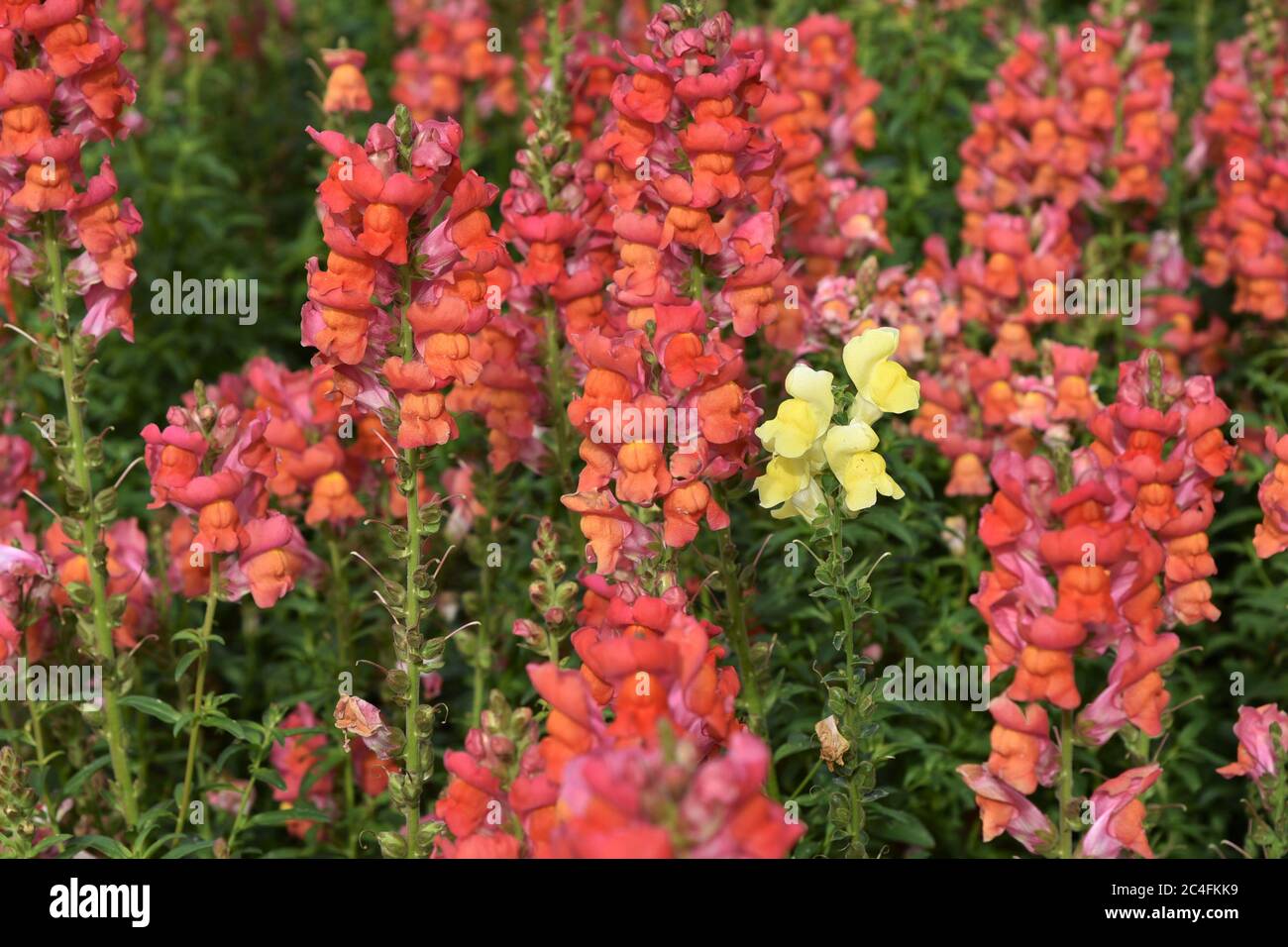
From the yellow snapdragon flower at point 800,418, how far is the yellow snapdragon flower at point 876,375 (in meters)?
0.09

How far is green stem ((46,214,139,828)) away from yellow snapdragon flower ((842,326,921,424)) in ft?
5.21

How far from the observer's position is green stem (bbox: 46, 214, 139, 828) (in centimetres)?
355

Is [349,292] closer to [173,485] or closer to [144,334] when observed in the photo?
[173,485]

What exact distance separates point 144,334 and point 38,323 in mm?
390

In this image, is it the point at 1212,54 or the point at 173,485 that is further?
the point at 1212,54

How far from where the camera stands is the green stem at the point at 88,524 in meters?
3.55

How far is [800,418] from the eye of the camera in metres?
3.17

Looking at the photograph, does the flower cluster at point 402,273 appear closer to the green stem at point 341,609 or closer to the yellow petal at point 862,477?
the yellow petal at point 862,477

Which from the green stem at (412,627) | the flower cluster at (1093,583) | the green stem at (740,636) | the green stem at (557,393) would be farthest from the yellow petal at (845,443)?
the green stem at (557,393)

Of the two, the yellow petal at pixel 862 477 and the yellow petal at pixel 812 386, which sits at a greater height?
the yellow petal at pixel 812 386

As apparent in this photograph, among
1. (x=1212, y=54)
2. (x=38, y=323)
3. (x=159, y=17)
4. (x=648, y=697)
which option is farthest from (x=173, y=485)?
(x=1212, y=54)

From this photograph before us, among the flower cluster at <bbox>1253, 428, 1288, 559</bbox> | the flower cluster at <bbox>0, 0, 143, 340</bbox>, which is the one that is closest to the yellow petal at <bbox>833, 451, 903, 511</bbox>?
the flower cluster at <bbox>1253, 428, 1288, 559</bbox>

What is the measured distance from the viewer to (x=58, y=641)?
12.7 feet
